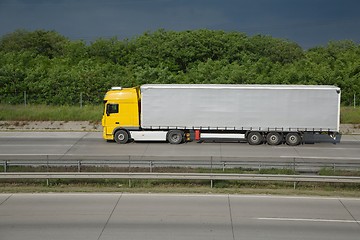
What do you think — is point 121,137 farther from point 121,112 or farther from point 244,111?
point 244,111

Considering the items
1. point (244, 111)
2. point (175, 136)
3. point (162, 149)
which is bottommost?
point (162, 149)

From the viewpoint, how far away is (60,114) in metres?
38.1

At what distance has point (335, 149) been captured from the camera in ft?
93.9

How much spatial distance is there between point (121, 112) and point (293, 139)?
9.59 meters

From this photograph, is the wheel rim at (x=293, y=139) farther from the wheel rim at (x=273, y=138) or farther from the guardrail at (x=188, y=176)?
the guardrail at (x=188, y=176)

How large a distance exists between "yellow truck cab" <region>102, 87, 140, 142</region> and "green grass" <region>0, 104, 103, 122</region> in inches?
283

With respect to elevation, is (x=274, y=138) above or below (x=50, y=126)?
Answer: below

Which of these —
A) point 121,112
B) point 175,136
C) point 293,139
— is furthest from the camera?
point 121,112

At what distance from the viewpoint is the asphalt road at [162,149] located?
87.1ft

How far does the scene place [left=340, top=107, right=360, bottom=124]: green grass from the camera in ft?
118

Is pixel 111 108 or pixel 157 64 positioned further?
pixel 157 64

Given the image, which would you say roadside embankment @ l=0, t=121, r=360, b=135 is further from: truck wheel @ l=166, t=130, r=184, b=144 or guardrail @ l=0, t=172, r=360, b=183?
guardrail @ l=0, t=172, r=360, b=183

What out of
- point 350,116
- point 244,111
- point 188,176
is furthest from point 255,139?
point 188,176

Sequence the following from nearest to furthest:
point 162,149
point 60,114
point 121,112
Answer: point 162,149, point 121,112, point 60,114
